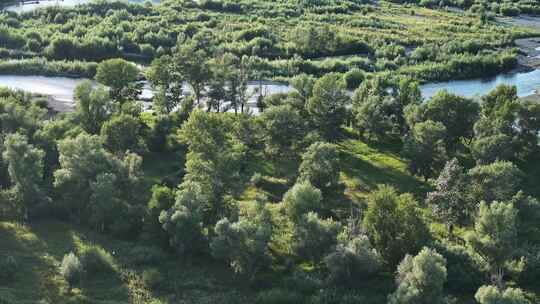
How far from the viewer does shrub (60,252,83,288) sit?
53500 millimetres

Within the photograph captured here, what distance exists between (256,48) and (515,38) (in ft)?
182

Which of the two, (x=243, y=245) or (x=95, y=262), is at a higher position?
(x=243, y=245)

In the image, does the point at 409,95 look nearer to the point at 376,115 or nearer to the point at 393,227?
the point at 376,115

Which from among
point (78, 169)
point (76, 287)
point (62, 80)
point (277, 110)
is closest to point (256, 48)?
point (62, 80)

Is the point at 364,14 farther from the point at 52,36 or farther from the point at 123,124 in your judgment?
the point at 123,124

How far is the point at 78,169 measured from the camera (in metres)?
64.1

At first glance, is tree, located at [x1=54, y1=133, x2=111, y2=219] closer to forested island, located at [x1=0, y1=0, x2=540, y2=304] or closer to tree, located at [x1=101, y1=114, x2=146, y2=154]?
forested island, located at [x1=0, y1=0, x2=540, y2=304]

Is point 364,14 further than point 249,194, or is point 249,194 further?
point 364,14

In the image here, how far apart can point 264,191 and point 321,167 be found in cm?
783

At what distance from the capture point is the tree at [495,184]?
60.0m

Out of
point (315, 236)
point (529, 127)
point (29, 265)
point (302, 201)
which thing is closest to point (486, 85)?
point (529, 127)

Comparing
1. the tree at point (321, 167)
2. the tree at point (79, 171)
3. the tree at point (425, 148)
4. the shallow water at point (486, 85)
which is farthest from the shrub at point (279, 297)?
the shallow water at point (486, 85)

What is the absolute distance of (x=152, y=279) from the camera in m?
53.7

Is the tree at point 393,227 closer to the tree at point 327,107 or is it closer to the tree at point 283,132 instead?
the tree at point 283,132
